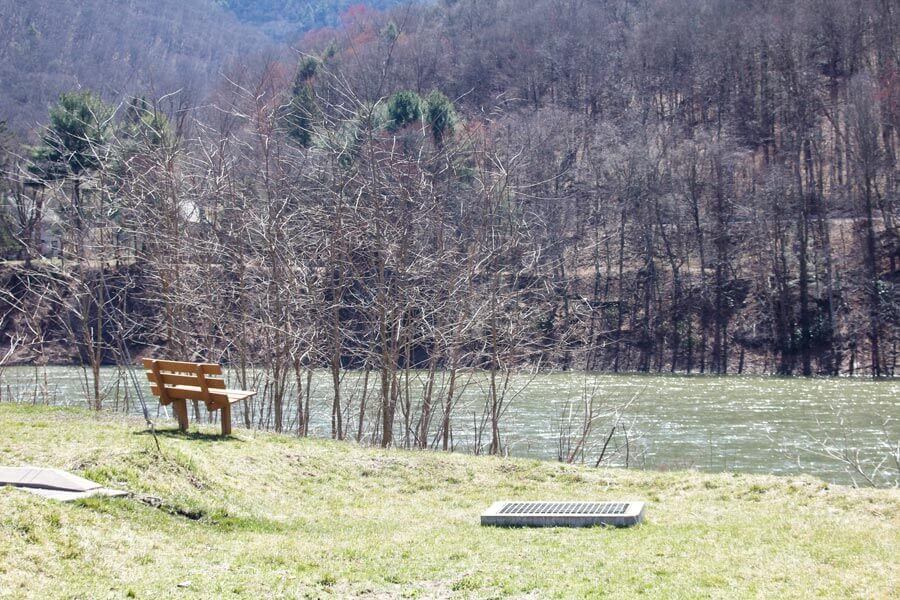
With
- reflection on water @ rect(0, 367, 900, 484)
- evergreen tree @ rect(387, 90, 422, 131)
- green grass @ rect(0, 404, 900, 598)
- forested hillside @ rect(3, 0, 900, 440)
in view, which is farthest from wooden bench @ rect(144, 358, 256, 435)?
evergreen tree @ rect(387, 90, 422, 131)

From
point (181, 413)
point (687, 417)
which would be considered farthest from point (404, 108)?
point (181, 413)

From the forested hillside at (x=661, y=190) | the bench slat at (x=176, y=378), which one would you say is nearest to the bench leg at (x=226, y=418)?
the bench slat at (x=176, y=378)

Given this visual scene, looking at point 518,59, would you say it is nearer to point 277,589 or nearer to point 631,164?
point 631,164

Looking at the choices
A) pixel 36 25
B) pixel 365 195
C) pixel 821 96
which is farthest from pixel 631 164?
pixel 36 25

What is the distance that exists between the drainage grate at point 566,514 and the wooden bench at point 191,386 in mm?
3470

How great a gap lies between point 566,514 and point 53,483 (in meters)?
3.92

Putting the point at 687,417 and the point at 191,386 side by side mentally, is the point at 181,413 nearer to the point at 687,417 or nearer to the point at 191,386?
the point at 191,386

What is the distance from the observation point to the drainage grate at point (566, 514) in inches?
293

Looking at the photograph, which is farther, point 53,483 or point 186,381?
point 186,381

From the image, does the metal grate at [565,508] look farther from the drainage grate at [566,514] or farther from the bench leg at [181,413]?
the bench leg at [181,413]

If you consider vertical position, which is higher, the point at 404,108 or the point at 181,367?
the point at 404,108

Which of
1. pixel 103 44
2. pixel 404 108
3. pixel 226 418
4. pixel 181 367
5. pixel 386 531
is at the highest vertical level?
pixel 103 44

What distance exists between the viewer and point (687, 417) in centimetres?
2241

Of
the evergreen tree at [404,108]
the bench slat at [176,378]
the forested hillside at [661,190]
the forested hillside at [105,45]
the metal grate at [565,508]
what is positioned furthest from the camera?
the forested hillside at [105,45]
